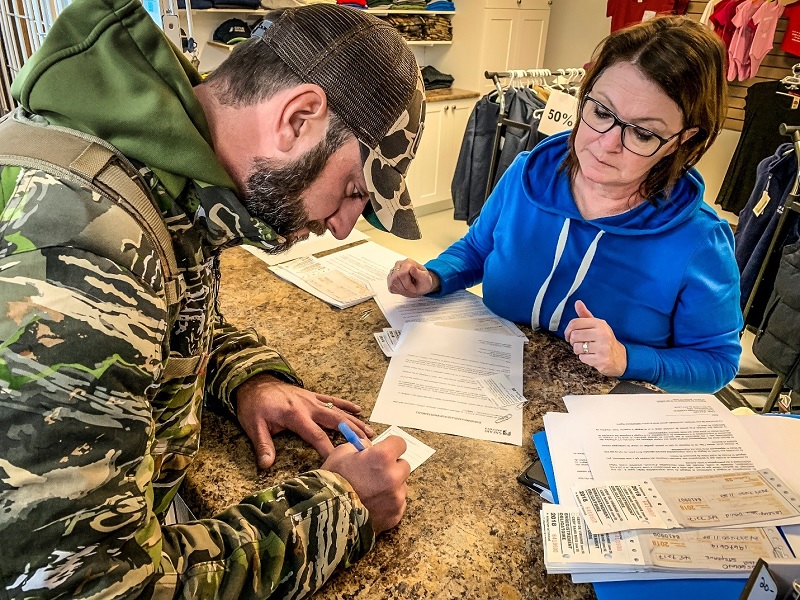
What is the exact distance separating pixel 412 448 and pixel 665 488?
36 cm

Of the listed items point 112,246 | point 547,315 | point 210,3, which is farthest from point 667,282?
point 210,3

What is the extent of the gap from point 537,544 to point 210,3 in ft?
11.1

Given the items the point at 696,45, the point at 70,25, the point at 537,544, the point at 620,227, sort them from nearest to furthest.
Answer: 1. the point at 70,25
2. the point at 537,544
3. the point at 696,45
4. the point at 620,227

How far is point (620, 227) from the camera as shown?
126 cm

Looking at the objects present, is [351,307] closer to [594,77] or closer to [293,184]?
[293,184]

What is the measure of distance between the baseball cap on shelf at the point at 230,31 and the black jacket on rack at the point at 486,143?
57.2 inches

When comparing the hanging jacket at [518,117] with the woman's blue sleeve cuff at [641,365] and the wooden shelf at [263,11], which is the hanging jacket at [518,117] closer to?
the wooden shelf at [263,11]

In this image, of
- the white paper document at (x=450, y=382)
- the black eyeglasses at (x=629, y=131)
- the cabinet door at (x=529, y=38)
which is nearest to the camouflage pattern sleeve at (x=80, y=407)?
the white paper document at (x=450, y=382)

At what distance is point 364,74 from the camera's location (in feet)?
2.44

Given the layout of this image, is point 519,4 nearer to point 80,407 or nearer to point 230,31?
point 230,31

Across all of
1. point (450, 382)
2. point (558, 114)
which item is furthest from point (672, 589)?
point (558, 114)

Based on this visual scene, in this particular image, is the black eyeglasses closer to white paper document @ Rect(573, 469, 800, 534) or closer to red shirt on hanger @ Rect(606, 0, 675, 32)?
white paper document @ Rect(573, 469, 800, 534)

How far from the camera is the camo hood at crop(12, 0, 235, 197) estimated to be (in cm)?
60

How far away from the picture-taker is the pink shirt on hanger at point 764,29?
3.39 m
